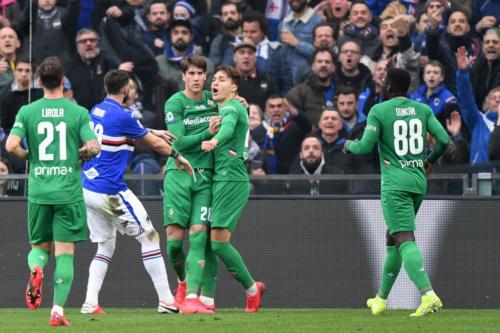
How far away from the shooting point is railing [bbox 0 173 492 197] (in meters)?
13.9

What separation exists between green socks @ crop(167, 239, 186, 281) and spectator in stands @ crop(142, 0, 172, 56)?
466cm

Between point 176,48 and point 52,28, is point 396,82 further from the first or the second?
point 52,28

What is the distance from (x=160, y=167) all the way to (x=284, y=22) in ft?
8.47

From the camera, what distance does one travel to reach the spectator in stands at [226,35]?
16.1m

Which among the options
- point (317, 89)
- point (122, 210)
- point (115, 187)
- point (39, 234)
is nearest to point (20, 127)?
point (39, 234)

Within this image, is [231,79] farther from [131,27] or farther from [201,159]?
[131,27]

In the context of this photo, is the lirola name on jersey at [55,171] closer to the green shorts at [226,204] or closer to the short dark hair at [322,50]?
the green shorts at [226,204]

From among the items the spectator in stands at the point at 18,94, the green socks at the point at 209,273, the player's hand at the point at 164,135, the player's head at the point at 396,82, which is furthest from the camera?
the spectator in stands at the point at 18,94

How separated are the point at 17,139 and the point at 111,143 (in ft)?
5.86

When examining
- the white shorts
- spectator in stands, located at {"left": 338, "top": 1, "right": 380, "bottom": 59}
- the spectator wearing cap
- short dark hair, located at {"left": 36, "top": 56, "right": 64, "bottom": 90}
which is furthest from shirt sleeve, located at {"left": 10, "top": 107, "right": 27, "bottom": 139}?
spectator in stands, located at {"left": 338, "top": 1, "right": 380, "bottom": 59}

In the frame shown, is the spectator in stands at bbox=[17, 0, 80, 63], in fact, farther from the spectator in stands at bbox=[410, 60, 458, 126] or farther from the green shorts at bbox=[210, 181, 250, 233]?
the green shorts at bbox=[210, 181, 250, 233]

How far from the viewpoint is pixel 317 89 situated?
15.5 meters

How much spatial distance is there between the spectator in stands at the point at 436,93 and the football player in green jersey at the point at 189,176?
3922mm

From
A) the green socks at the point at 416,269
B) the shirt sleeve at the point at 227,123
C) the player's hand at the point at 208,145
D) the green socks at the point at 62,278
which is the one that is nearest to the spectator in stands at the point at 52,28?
the shirt sleeve at the point at 227,123
